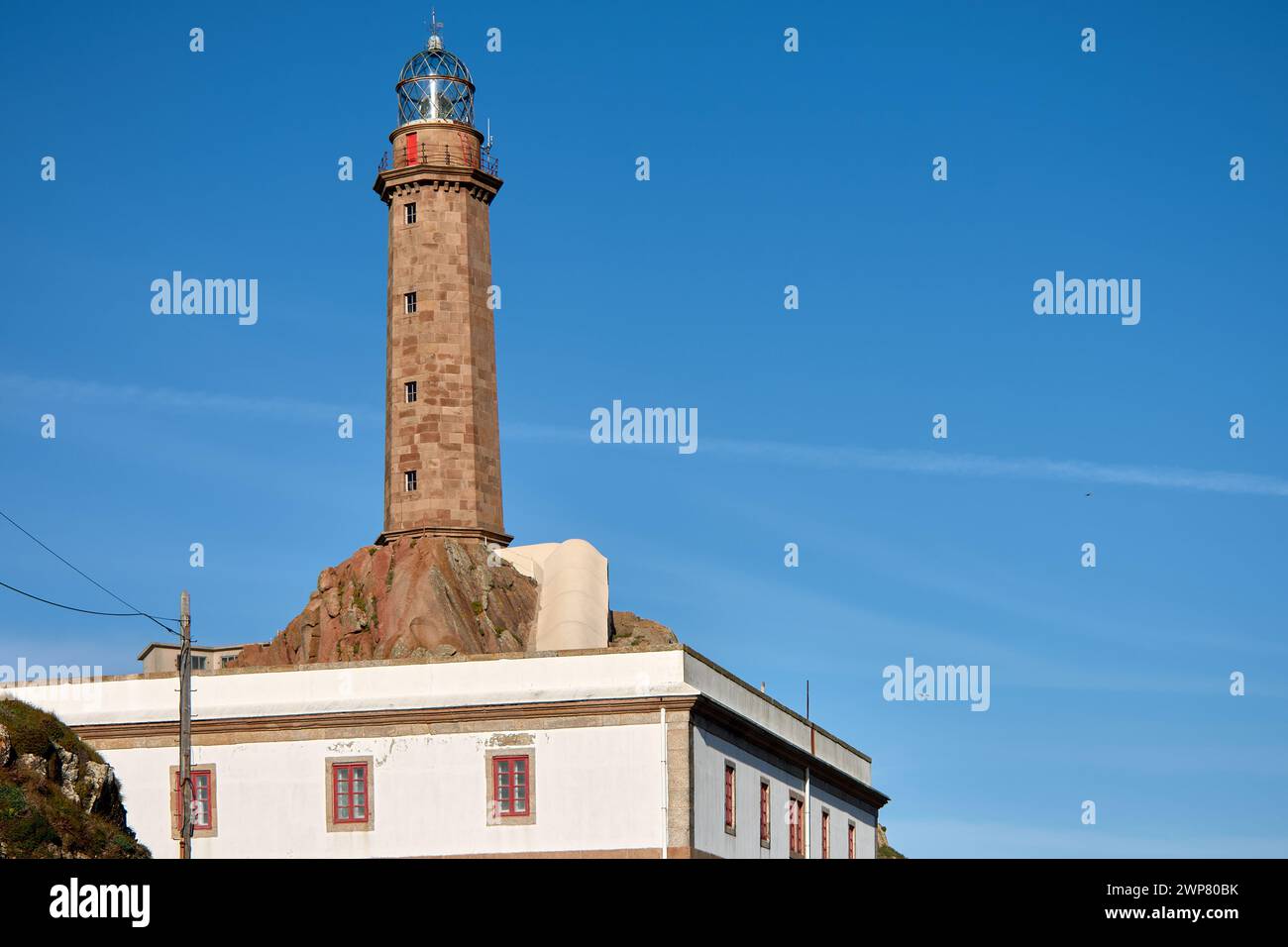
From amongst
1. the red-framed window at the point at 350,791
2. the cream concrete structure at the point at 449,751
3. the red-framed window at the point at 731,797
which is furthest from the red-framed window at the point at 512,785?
the red-framed window at the point at 731,797

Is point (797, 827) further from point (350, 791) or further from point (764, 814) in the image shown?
point (350, 791)

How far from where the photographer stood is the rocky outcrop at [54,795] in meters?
44.0

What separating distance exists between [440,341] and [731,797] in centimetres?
2656

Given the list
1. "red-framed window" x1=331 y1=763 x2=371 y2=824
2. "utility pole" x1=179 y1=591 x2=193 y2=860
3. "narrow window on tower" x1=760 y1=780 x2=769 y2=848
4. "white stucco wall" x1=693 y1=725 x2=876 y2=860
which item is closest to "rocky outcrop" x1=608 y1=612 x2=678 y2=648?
"white stucco wall" x1=693 y1=725 x2=876 y2=860

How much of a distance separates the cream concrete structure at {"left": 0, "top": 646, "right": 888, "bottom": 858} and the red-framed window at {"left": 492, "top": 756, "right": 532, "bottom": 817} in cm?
9

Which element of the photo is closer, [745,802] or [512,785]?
[512,785]

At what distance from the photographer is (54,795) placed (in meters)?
46.8

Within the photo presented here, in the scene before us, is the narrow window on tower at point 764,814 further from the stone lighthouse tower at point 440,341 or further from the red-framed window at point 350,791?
the stone lighthouse tower at point 440,341

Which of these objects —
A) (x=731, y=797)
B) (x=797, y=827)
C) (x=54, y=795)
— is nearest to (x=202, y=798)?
(x=54, y=795)

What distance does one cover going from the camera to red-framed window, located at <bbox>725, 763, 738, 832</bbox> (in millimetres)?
50219

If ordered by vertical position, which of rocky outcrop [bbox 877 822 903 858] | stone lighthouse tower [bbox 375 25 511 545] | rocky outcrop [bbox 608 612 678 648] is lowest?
rocky outcrop [bbox 877 822 903 858]

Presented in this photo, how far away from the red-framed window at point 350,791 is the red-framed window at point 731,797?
900 cm

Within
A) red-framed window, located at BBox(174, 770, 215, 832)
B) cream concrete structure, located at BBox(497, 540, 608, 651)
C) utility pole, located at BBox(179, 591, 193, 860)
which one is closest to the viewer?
utility pole, located at BBox(179, 591, 193, 860)

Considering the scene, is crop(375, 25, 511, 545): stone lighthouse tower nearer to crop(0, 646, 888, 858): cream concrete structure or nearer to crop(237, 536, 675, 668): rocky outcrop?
crop(237, 536, 675, 668): rocky outcrop
